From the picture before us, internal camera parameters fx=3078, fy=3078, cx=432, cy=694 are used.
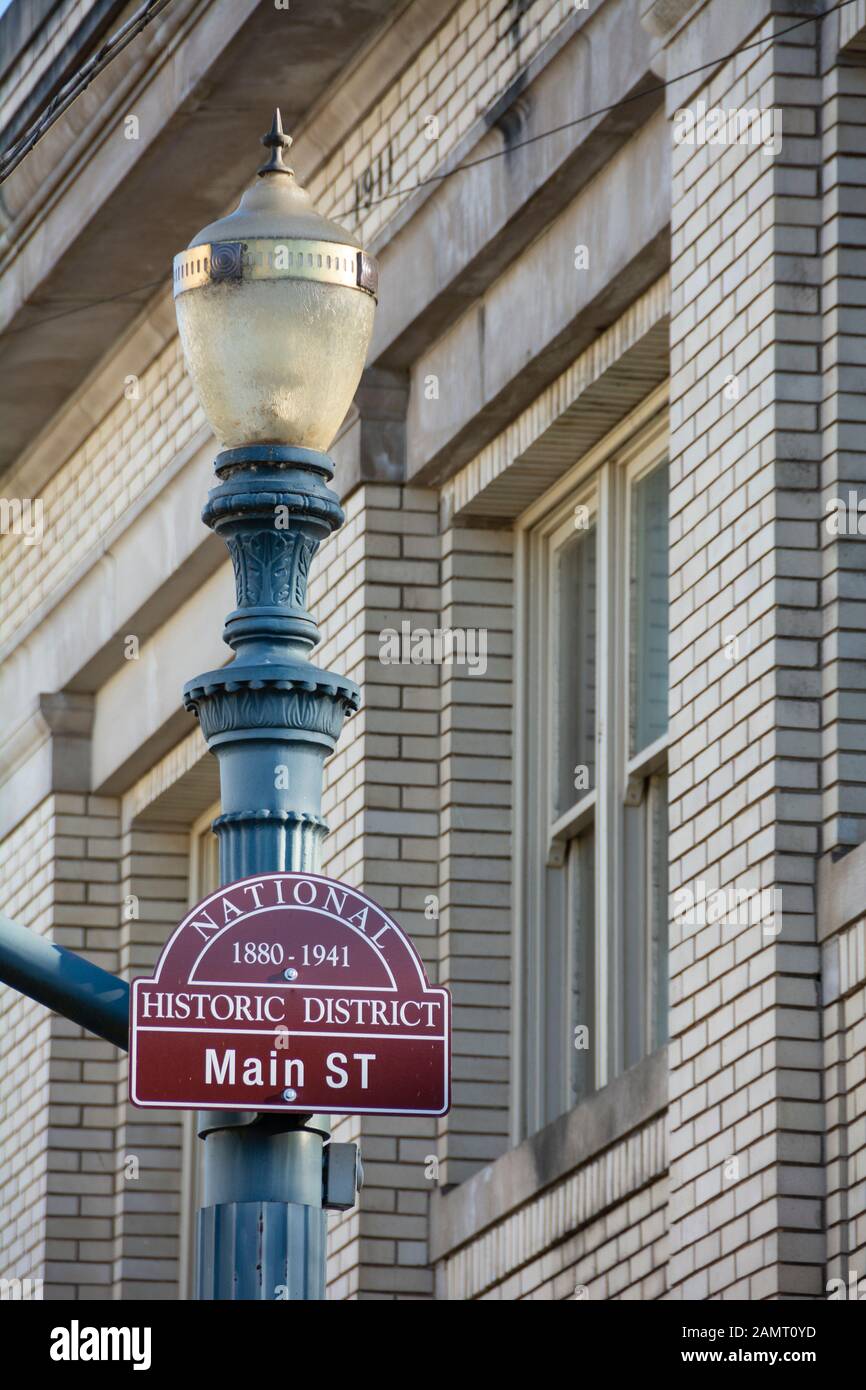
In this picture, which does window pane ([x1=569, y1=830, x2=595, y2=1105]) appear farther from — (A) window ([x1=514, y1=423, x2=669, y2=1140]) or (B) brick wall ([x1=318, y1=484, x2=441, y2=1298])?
(B) brick wall ([x1=318, y1=484, x2=441, y2=1298])

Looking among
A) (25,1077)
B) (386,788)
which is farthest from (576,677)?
(25,1077)

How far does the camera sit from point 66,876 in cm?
1684

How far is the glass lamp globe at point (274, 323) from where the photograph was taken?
243 inches

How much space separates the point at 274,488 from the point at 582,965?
621 cm

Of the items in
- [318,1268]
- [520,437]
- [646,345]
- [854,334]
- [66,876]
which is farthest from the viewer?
[66,876]

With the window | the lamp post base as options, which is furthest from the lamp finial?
the window

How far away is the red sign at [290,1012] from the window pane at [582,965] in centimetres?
627

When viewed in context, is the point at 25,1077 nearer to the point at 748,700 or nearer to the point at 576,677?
the point at 576,677

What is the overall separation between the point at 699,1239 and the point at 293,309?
4.13 m

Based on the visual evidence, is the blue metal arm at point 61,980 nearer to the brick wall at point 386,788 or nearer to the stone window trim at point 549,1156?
the stone window trim at point 549,1156

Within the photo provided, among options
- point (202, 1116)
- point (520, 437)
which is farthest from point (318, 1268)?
point (520, 437)

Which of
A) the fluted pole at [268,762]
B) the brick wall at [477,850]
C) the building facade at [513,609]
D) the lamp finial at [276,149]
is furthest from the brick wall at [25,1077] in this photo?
the fluted pole at [268,762]

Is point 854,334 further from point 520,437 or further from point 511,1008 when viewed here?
point 511,1008

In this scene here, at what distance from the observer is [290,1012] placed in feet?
18.7
